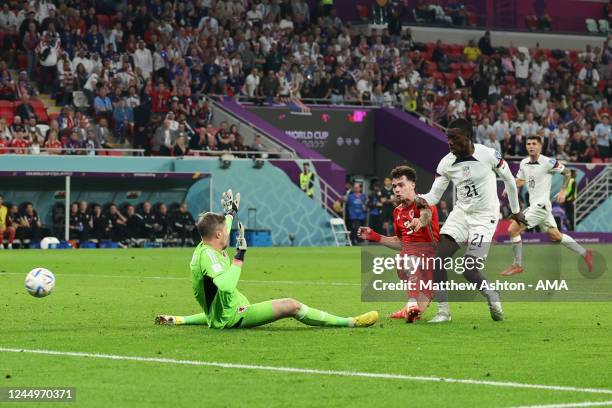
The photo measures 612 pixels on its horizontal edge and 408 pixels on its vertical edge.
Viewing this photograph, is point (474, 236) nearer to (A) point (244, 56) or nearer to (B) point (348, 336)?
(B) point (348, 336)

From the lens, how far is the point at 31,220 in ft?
117

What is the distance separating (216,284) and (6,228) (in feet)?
80.0

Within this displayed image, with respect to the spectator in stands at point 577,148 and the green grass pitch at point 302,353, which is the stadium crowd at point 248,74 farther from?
the green grass pitch at point 302,353

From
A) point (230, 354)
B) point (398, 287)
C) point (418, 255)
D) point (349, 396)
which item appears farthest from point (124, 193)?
point (349, 396)

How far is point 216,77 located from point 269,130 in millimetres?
2570

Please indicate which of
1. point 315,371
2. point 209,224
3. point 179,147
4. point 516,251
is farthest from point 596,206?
point 315,371

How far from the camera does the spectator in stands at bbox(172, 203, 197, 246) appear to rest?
37.9 m

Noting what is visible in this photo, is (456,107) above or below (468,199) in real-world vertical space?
below

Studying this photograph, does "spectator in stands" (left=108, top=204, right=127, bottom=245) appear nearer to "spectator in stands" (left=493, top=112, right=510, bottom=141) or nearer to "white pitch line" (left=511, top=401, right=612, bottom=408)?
"spectator in stands" (left=493, top=112, right=510, bottom=141)

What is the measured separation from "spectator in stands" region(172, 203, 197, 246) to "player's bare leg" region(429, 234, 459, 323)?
2428 cm

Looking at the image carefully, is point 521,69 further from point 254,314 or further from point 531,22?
point 254,314

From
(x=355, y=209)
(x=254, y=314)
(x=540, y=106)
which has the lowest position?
(x=355, y=209)

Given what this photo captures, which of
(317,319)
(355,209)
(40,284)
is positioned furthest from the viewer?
(355,209)

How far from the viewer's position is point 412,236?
Answer: 14.3 metres
